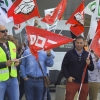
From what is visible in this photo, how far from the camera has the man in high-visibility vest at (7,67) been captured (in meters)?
5.70

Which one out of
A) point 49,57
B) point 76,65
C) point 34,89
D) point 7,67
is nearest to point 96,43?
point 76,65

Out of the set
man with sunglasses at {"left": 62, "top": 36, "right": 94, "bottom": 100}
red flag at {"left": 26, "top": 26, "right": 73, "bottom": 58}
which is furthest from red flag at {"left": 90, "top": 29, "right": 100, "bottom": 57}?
red flag at {"left": 26, "top": 26, "right": 73, "bottom": 58}

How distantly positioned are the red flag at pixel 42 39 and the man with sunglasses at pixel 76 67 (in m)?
0.92

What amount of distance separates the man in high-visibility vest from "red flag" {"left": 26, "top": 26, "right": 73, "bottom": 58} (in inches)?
14.0

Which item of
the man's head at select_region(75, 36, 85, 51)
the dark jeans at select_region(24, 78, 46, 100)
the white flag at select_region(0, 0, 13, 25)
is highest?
the white flag at select_region(0, 0, 13, 25)

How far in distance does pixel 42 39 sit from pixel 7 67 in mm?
766

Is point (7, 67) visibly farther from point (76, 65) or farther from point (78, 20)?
point (78, 20)

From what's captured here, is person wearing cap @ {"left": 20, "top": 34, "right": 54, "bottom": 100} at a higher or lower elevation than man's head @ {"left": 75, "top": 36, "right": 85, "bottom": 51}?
lower

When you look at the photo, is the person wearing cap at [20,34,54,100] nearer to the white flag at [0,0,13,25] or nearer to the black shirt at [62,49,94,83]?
the black shirt at [62,49,94,83]

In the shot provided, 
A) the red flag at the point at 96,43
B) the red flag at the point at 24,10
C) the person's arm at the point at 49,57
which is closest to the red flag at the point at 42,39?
the person's arm at the point at 49,57

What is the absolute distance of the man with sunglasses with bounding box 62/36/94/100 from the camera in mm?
6707

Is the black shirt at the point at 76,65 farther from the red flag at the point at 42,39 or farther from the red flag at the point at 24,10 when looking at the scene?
Result: the red flag at the point at 24,10

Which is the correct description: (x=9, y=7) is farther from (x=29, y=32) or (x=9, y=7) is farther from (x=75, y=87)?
(x=75, y=87)

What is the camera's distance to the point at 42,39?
19.4 feet
